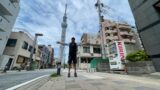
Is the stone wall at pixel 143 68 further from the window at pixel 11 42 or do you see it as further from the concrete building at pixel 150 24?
the window at pixel 11 42

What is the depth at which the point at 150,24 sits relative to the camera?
A: 681cm

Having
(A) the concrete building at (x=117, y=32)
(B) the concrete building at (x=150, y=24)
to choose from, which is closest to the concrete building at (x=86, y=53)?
(A) the concrete building at (x=117, y=32)

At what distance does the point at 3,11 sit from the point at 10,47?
8.46 metres

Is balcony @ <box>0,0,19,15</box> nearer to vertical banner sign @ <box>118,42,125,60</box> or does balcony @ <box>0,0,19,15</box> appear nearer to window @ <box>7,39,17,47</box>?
window @ <box>7,39,17,47</box>

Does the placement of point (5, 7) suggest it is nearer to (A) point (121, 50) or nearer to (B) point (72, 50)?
(A) point (121, 50)

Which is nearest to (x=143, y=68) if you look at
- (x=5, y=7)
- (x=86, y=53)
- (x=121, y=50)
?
(x=121, y=50)

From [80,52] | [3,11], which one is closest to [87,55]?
[80,52]

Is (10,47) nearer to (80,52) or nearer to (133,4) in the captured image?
(80,52)

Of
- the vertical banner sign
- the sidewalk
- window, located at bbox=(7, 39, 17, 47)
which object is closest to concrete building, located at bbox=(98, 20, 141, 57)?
window, located at bbox=(7, 39, 17, 47)

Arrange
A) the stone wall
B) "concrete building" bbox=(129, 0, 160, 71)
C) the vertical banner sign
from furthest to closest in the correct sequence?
the vertical banner sign → "concrete building" bbox=(129, 0, 160, 71) → the stone wall

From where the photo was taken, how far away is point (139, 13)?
7727mm

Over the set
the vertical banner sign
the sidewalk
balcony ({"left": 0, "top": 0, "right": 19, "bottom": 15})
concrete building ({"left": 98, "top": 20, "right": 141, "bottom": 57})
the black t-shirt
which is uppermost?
concrete building ({"left": 98, "top": 20, "right": 141, "bottom": 57})

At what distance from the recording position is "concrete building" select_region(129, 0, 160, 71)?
635cm

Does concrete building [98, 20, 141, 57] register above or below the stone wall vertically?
above
